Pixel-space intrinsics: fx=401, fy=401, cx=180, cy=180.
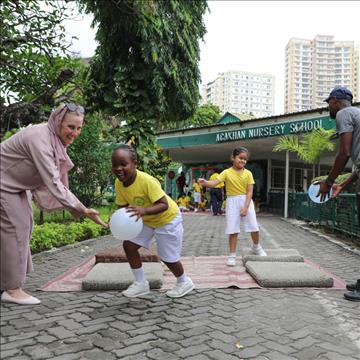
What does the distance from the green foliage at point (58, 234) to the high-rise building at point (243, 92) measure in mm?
53744

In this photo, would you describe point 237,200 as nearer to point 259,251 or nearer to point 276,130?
point 259,251

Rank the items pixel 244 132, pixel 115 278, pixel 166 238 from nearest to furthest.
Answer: pixel 166 238
pixel 115 278
pixel 244 132

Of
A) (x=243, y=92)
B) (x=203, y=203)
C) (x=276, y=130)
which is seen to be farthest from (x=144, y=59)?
(x=243, y=92)

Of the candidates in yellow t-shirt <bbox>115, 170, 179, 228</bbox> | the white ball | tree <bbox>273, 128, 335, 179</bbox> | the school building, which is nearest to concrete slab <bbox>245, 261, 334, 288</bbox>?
yellow t-shirt <bbox>115, 170, 179, 228</bbox>

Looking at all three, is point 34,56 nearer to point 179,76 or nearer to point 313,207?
point 179,76

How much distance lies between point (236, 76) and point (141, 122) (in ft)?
204

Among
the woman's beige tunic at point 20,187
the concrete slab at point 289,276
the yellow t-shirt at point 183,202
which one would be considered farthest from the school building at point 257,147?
the woman's beige tunic at point 20,187

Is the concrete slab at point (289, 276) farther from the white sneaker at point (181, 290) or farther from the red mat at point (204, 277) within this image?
the white sneaker at point (181, 290)

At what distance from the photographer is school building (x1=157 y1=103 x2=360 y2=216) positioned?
41.5 feet

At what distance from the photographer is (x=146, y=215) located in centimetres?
327

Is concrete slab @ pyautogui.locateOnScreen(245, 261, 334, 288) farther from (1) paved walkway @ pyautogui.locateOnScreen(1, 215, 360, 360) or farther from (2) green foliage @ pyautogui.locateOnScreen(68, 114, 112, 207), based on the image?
(2) green foliage @ pyautogui.locateOnScreen(68, 114, 112, 207)

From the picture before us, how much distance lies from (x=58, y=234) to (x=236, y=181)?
3499mm

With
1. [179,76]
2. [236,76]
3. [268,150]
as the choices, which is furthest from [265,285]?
[236,76]

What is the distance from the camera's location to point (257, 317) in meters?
3.28
